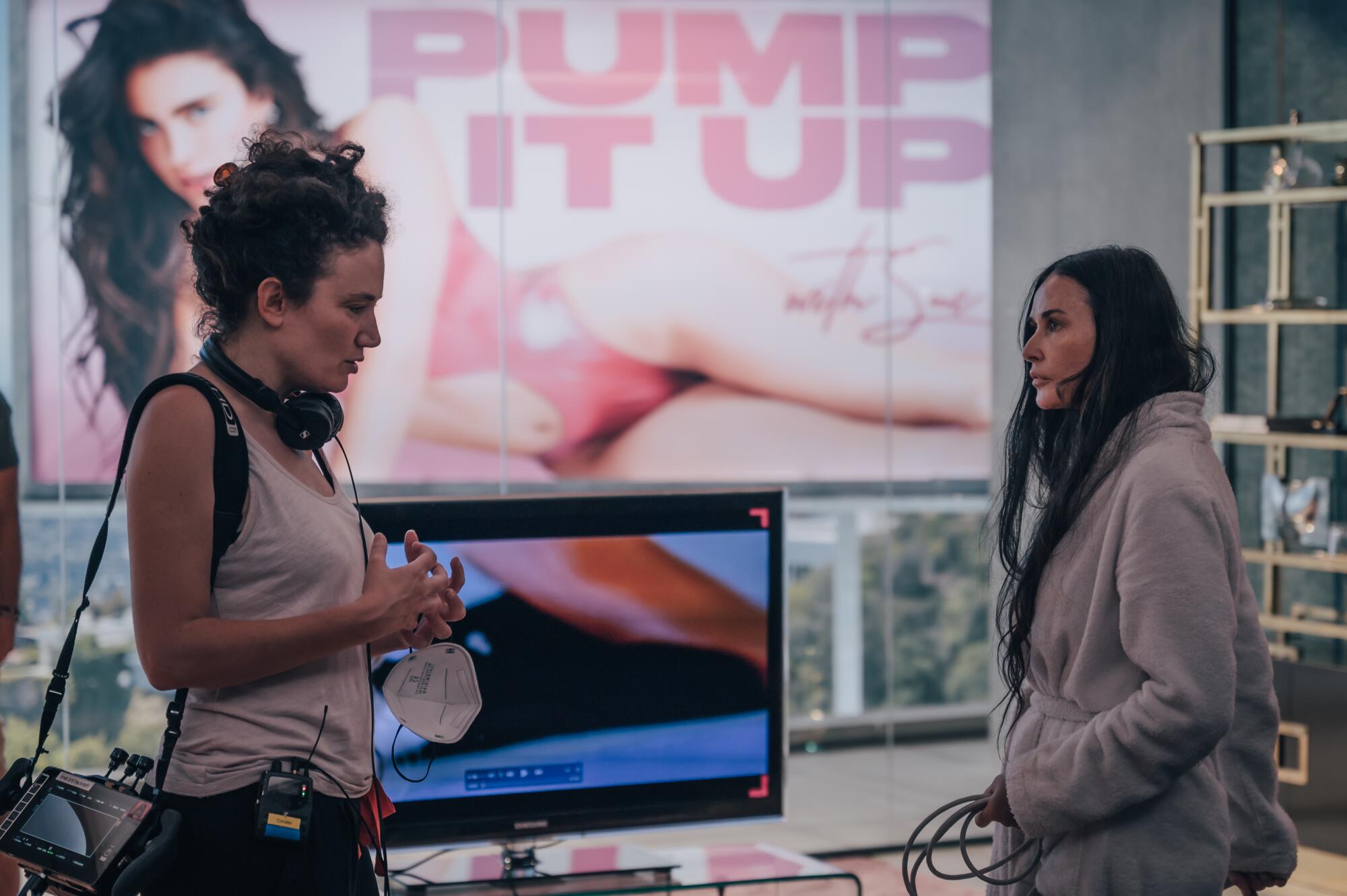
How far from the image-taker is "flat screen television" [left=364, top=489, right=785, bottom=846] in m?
2.42

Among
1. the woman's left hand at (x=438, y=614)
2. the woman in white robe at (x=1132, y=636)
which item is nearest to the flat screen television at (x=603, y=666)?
the woman's left hand at (x=438, y=614)

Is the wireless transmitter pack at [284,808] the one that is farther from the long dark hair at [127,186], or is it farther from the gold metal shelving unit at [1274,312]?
the gold metal shelving unit at [1274,312]

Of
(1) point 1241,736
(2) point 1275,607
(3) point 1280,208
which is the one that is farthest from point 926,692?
(1) point 1241,736

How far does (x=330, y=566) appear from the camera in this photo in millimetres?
1385

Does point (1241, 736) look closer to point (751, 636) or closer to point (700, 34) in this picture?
point (751, 636)

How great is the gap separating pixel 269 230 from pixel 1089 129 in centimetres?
340

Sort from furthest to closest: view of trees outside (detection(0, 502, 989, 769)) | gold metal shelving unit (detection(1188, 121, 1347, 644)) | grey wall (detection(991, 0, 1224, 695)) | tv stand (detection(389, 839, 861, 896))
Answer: view of trees outside (detection(0, 502, 989, 769)) → grey wall (detection(991, 0, 1224, 695)) → gold metal shelving unit (detection(1188, 121, 1347, 644)) → tv stand (detection(389, 839, 861, 896))

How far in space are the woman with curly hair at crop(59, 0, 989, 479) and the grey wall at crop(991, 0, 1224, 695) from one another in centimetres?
48

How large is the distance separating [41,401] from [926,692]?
2931 mm

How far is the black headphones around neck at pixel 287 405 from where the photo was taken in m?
1.36

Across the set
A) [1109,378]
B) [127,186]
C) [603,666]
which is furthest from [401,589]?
[127,186]

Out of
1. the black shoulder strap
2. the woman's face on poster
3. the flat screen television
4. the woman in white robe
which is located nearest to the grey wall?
the flat screen television

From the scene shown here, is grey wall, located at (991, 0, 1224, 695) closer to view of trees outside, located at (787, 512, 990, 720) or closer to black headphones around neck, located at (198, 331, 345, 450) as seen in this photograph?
view of trees outside, located at (787, 512, 990, 720)

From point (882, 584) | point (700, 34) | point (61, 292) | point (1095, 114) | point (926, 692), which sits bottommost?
point (926, 692)
